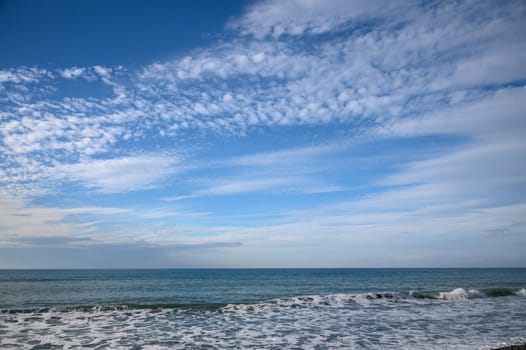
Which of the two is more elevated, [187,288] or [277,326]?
[277,326]

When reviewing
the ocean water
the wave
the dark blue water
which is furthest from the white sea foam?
the dark blue water

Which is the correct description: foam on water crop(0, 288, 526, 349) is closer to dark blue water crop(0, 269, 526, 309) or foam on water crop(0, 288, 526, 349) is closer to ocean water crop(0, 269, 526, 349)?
ocean water crop(0, 269, 526, 349)

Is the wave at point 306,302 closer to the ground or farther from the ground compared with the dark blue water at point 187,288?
farther from the ground

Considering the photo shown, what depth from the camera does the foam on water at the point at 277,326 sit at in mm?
13906

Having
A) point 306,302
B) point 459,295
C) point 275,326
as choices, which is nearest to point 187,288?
point 306,302

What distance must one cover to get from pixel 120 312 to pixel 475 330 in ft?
68.8

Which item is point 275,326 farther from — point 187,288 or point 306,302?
point 187,288

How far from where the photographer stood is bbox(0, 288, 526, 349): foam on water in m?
13.9

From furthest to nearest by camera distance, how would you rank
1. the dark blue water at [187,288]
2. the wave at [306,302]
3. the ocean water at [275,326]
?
1. the dark blue water at [187,288]
2. the wave at [306,302]
3. the ocean water at [275,326]

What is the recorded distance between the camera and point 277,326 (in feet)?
57.5

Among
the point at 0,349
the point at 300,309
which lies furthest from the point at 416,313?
the point at 0,349

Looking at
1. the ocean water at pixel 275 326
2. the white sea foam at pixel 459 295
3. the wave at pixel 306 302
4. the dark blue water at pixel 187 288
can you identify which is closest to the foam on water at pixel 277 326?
the ocean water at pixel 275 326

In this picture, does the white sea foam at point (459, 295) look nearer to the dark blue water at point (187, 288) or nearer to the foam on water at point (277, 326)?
the foam on water at point (277, 326)

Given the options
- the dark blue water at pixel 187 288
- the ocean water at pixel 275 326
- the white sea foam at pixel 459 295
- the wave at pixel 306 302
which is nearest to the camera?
the ocean water at pixel 275 326
